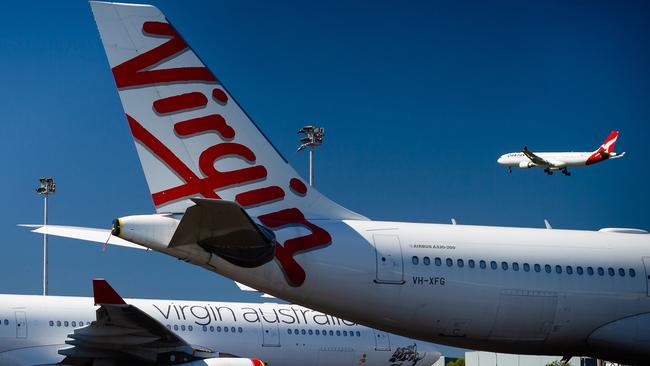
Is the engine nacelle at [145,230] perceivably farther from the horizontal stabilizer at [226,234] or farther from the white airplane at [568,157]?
the white airplane at [568,157]

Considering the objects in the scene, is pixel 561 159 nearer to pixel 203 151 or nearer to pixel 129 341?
pixel 129 341

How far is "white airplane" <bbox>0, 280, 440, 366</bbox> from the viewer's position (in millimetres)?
21609

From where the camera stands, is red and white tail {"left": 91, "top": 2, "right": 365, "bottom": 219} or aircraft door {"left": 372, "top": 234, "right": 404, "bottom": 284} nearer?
red and white tail {"left": 91, "top": 2, "right": 365, "bottom": 219}

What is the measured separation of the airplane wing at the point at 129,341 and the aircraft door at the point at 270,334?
11.5 feet

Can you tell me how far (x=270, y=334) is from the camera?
25.9 metres

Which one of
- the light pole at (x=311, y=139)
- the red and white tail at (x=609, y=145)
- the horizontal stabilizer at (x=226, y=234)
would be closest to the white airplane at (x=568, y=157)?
the red and white tail at (x=609, y=145)

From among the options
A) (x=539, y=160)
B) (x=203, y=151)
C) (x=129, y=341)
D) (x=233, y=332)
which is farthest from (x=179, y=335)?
(x=539, y=160)

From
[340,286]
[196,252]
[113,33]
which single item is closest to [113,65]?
[113,33]

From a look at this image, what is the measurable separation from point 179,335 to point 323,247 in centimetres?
1248

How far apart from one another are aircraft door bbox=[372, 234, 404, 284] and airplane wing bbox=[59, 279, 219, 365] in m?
8.84

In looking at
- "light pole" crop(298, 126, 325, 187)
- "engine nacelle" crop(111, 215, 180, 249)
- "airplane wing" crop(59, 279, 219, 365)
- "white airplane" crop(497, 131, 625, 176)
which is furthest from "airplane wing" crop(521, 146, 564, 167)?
"engine nacelle" crop(111, 215, 180, 249)

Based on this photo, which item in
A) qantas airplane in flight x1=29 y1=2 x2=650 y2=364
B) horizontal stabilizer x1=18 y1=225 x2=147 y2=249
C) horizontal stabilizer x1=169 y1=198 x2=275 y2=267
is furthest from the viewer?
horizontal stabilizer x1=18 y1=225 x2=147 y2=249

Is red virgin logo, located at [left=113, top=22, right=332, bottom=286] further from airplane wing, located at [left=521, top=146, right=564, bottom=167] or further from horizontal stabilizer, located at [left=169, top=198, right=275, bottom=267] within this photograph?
airplane wing, located at [left=521, top=146, right=564, bottom=167]

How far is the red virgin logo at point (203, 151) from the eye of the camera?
42.8 feet
